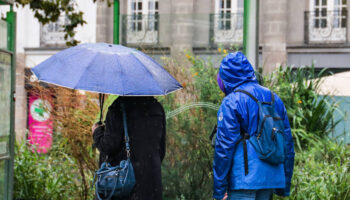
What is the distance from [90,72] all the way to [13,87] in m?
1.95

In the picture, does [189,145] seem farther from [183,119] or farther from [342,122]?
[342,122]

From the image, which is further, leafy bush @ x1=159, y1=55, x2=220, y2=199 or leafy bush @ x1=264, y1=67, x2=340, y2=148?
leafy bush @ x1=264, y1=67, x2=340, y2=148

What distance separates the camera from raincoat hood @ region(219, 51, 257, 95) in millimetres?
3500

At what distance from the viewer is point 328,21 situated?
15.9m

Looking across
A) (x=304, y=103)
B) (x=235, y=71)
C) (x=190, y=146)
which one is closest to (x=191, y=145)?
(x=190, y=146)

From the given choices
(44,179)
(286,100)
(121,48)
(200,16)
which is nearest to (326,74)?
(286,100)

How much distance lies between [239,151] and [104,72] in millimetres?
1064

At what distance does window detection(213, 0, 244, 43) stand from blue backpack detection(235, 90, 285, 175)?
229cm

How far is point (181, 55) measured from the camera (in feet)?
18.6

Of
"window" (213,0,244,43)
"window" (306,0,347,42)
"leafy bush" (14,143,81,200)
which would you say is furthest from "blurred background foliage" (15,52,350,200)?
"window" (306,0,347,42)

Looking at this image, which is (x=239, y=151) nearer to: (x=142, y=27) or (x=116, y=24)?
(x=142, y=27)

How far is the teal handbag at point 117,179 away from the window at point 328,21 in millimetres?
12673

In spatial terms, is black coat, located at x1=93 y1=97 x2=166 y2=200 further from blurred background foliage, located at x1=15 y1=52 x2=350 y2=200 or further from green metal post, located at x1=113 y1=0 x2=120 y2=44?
green metal post, located at x1=113 y1=0 x2=120 y2=44

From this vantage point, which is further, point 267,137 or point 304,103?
point 304,103
